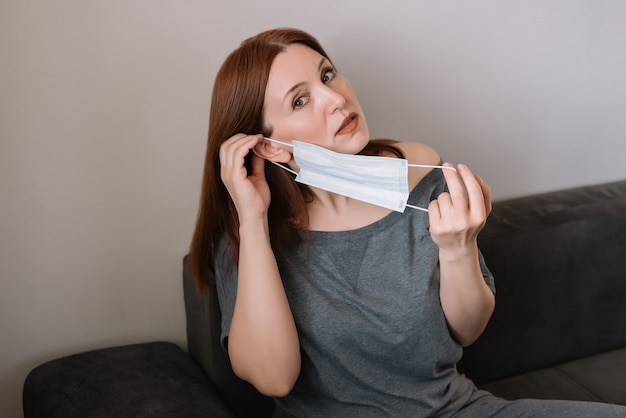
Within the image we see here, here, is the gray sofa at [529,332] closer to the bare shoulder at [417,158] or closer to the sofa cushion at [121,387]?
the sofa cushion at [121,387]

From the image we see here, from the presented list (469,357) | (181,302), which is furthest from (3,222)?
(469,357)

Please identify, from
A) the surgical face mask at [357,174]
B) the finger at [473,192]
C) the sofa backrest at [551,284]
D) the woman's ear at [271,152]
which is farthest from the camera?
the sofa backrest at [551,284]

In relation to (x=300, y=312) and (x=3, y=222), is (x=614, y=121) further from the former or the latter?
(x=3, y=222)

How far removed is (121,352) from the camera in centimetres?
170

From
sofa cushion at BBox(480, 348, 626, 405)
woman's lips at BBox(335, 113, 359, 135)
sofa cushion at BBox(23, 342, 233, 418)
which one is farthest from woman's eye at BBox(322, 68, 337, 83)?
sofa cushion at BBox(480, 348, 626, 405)

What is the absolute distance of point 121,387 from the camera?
60.9 inches

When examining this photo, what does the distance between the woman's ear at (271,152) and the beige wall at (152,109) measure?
1.14ft

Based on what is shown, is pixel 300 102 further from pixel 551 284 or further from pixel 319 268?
pixel 551 284

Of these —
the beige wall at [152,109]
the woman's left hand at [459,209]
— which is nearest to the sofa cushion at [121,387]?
Answer: the beige wall at [152,109]

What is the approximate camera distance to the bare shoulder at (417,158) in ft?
5.15

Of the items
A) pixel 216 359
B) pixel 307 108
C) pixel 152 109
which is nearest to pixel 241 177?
pixel 307 108

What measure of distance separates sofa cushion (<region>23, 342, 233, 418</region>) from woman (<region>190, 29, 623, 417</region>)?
17cm

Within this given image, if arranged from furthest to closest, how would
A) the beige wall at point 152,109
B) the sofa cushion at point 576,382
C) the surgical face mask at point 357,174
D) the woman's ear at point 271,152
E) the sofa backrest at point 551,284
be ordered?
the sofa backrest at point 551,284, the sofa cushion at point 576,382, the beige wall at point 152,109, the woman's ear at point 271,152, the surgical face mask at point 357,174

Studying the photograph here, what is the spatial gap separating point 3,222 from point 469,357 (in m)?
1.23
